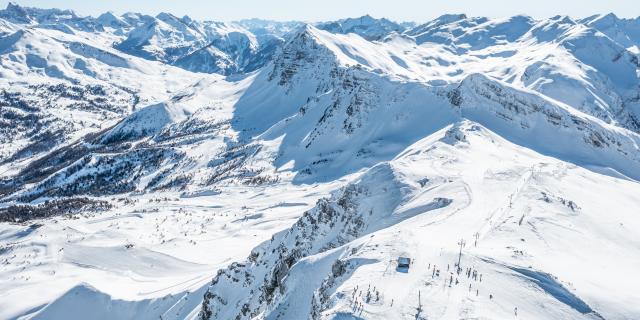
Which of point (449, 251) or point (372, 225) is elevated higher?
point (449, 251)

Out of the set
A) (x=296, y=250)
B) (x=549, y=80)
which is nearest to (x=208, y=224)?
(x=296, y=250)

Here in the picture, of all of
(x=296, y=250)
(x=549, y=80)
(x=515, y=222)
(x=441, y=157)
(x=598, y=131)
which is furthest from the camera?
(x=549, y=80)

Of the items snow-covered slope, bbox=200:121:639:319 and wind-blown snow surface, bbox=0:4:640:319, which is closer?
snow-covered slope, bbox=200:121:639:319

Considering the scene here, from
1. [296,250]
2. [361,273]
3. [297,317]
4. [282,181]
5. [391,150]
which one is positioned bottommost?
[282,181]

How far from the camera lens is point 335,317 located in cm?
2352

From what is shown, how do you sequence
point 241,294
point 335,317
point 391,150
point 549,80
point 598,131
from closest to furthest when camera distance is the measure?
point 335,317
point 241,294
point 598,131
point 391,150
point 549,80

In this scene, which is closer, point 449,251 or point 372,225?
point 449,251

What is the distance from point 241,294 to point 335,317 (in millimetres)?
27505

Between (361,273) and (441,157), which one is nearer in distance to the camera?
(361,273)

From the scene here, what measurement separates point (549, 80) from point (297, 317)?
198018 millimetres

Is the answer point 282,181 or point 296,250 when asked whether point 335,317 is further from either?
point 282,181

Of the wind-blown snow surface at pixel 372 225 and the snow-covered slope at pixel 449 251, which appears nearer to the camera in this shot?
the snow-covered slope at pixel 449 251

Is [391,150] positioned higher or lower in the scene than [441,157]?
lower

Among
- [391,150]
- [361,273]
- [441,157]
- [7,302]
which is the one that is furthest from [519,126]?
[7,302]
